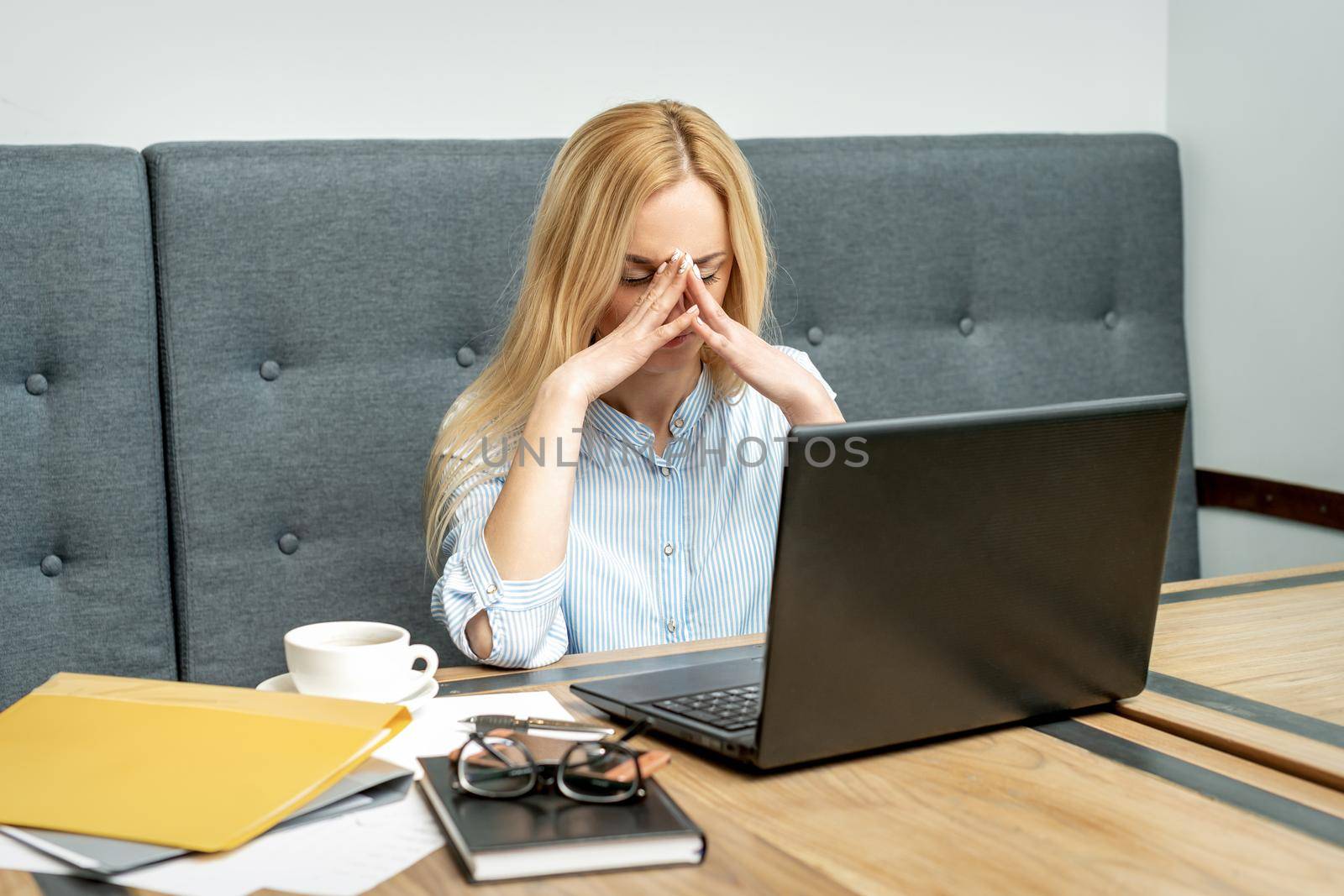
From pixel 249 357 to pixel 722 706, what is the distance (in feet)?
3.28

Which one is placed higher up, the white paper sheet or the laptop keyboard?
the laptop keyboard

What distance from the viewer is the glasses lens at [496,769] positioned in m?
0.74

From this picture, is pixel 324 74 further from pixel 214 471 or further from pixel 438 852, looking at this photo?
pixel 438 852

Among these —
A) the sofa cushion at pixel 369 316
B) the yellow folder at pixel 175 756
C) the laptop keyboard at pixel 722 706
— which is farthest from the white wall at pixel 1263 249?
the yellow folder at pixel 175 756

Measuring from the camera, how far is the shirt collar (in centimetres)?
147

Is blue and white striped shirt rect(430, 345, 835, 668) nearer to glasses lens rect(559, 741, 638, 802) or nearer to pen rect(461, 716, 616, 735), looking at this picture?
pen rect(461, 716, 616, 735)

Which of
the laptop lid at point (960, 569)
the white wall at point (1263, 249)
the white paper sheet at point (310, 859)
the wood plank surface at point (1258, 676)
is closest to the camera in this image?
the white paper sheet at point (310, 859)

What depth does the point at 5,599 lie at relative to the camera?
1550 millimetres

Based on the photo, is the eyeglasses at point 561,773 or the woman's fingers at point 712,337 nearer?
the eyeglasses at point 561,773

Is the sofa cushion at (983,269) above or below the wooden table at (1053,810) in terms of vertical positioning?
above

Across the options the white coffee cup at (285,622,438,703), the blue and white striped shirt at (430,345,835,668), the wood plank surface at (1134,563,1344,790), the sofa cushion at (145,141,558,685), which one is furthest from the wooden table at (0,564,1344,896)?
the sofa cushion at (145,141,558,685)

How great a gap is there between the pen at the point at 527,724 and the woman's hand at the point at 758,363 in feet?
2.01

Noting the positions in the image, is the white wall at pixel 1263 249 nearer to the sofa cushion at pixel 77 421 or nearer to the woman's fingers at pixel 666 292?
the woman's fingers at pixel 666 292

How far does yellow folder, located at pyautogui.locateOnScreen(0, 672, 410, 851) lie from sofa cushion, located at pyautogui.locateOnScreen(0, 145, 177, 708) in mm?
783
